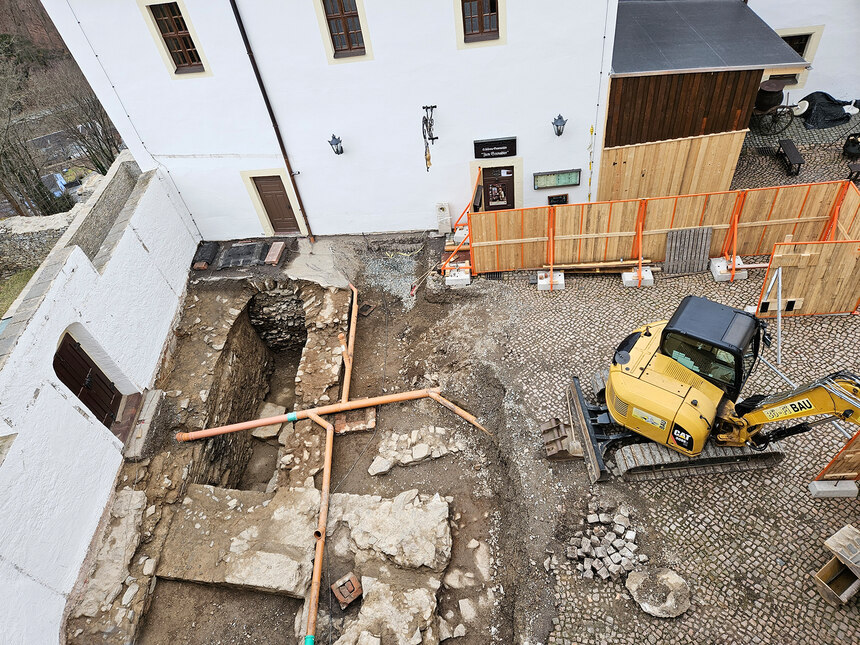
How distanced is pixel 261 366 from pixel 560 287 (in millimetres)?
8668

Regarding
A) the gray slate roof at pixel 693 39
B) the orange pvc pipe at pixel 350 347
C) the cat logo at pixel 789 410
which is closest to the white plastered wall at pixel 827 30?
the gray slate roof at pixel 693 39

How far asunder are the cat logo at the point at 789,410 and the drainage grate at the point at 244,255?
12.5m

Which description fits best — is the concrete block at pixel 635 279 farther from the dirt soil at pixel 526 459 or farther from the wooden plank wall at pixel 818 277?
the wooden plank wall at pixel 818 277

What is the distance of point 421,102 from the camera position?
12.2 metres

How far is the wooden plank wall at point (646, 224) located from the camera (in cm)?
1155

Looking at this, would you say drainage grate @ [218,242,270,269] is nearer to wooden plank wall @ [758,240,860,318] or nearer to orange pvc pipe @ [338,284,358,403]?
orange pvc pipe @ [338,284,358,403]

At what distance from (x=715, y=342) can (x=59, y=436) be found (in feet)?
35.4

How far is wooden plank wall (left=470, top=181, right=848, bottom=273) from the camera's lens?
11547mm

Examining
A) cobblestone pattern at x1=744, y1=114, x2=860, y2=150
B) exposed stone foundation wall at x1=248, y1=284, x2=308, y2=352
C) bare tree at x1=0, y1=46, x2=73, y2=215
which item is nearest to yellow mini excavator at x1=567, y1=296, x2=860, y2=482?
exposed stone foundation wall at x1=248, y1=284, x2=308, y2=352

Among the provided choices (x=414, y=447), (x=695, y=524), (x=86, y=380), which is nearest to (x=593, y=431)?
(x=695, y=524)

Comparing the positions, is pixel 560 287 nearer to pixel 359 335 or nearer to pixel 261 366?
pixel 359 335

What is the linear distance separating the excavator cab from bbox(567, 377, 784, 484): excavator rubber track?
1103mm

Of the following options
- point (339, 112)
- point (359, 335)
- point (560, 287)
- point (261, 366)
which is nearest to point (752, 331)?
point (560, 287)

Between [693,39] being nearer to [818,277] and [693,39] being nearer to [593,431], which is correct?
[818,277]
